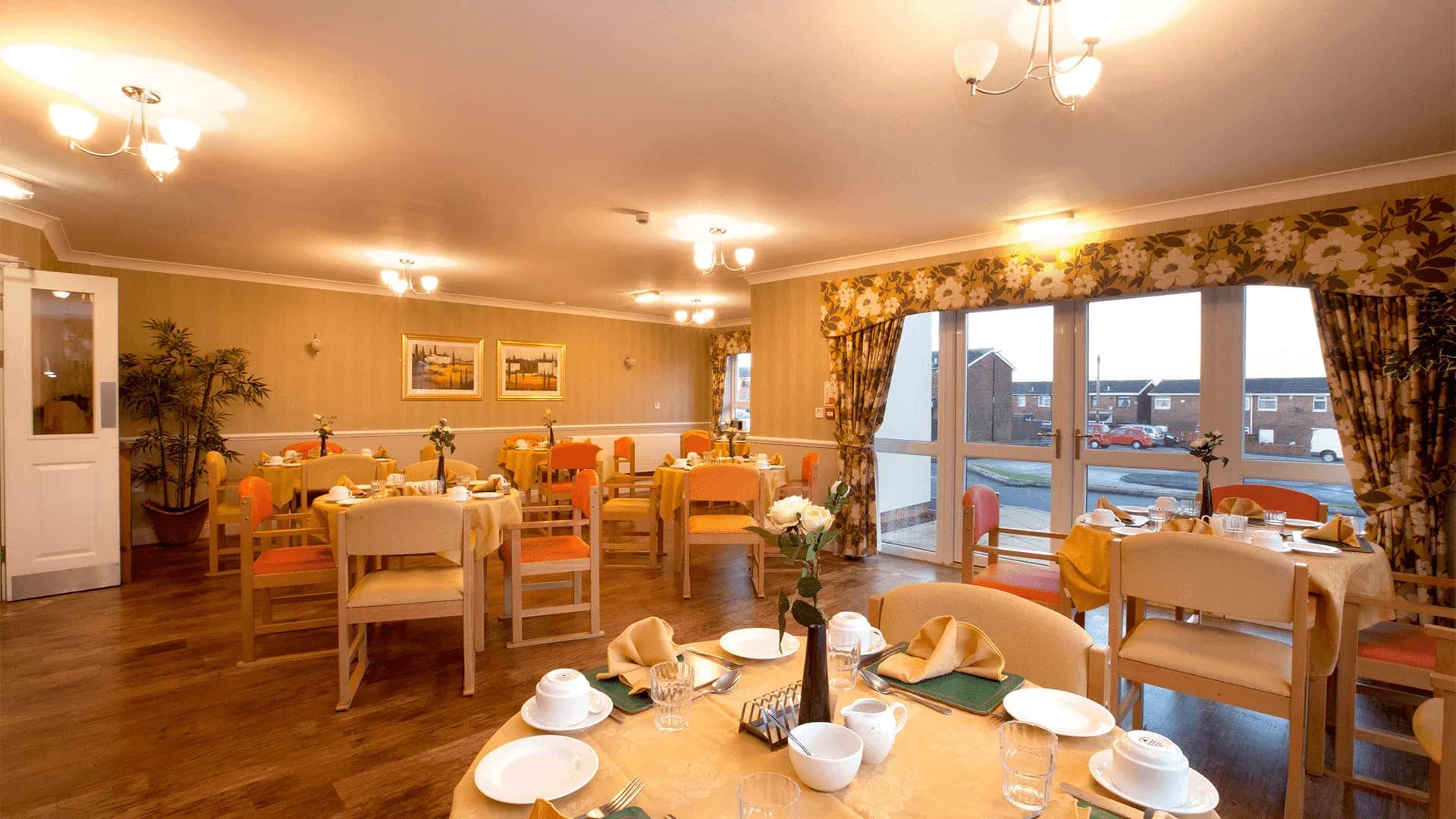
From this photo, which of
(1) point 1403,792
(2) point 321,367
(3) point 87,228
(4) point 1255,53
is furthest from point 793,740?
(2) point 321,367

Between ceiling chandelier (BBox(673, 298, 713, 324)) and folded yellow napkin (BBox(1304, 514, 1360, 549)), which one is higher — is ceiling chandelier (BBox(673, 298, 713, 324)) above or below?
above

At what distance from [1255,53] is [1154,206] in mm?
2019

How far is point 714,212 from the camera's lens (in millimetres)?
4613

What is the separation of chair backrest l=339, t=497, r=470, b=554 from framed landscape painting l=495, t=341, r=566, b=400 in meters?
6.17

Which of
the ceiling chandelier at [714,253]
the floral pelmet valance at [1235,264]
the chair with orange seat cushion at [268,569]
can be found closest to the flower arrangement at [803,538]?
the chair with orange seat cushion at [268,569]

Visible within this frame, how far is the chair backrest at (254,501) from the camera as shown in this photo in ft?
10.7

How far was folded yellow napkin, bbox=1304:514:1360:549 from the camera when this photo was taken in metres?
2.72

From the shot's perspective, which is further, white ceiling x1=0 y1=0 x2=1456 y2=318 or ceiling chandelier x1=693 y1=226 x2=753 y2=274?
ceiling chandelier x1=693 y1=226 x2=753 y2=274

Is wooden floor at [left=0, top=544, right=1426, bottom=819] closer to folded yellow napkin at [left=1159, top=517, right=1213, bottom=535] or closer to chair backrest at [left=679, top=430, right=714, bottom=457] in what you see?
folded yellow napkin at [left=1159, top=517, right=1213, bottom=535]

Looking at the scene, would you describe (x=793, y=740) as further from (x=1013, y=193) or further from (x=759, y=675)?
(x=1013, y=193)

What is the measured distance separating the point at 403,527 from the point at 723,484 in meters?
2.16

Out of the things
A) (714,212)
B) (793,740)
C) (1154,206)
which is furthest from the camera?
(714,212)

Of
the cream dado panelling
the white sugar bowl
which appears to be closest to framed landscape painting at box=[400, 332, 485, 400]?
the cream dado panelling

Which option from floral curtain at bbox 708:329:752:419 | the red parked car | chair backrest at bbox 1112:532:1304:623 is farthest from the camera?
floral curtain at bbox 708:329:752:419
